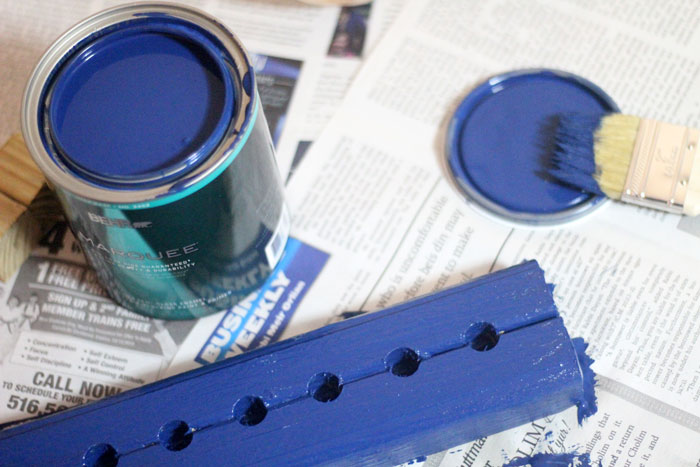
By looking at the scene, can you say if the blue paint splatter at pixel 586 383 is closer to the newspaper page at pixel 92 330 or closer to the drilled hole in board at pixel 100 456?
the newspaper page at pixel 92 330

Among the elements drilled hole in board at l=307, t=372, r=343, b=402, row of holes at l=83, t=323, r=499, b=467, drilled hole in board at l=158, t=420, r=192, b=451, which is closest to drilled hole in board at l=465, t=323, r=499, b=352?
row of holes at l=83, t=323, r=499, b=467

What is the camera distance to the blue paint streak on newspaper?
0.64 metres

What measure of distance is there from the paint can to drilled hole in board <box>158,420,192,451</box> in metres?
0.11

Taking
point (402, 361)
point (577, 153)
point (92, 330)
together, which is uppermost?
point (577, 153)

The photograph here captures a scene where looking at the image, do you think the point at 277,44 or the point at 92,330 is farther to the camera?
the point at 277,44

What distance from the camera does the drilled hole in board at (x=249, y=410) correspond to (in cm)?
55

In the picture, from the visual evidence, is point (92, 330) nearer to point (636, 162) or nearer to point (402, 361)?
point (402, 361)

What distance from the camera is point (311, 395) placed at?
0.55 m

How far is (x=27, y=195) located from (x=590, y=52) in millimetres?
554

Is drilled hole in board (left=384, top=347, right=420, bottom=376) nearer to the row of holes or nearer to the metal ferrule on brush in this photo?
the row of holes

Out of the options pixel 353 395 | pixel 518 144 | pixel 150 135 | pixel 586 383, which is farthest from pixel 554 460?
pixel 150 135

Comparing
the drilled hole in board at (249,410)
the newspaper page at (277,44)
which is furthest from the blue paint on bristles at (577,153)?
the drilled hole in board at (249,410)

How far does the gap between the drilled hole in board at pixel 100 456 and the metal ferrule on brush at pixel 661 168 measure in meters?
0.46

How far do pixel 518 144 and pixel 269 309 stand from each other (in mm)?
274
